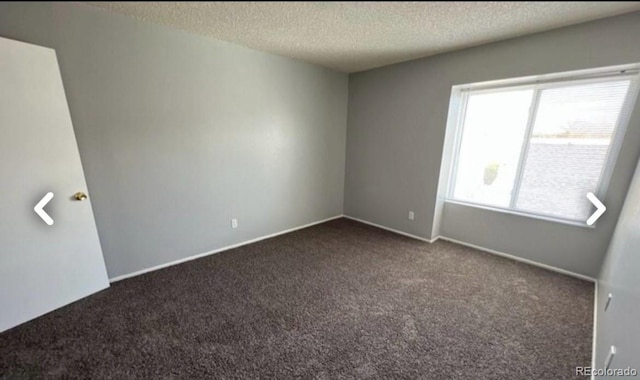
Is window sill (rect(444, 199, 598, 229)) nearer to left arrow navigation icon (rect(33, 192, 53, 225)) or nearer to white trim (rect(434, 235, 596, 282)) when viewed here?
white trim (rect(434, 235, 596, 282))

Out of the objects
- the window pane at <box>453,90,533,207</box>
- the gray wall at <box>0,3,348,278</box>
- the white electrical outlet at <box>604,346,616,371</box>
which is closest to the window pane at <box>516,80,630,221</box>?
the window pane at <box>453,90,533,207</box>

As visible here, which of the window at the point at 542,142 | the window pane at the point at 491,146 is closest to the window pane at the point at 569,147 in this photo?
the window at the point at 542,142

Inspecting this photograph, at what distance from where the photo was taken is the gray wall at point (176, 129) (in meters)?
2.11

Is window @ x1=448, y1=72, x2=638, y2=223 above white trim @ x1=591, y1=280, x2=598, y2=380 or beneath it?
above

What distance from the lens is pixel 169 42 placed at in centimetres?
243

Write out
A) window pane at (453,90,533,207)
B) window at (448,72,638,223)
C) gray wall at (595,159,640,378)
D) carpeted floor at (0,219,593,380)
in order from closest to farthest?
1. gray wall at (595,159,640,378)
2. carpeted floor at (0,219,593,380)
3. window at (448,72,638,223)
4. window pane at (453,90,533,207)

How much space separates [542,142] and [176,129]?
3.81 m

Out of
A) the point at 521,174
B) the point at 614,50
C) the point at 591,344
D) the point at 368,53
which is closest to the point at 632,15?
the point at 614,50

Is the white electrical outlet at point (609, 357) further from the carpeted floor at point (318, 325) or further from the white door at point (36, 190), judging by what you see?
the white door at point (36, 190)

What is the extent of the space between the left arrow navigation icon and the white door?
20mm

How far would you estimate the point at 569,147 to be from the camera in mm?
2629

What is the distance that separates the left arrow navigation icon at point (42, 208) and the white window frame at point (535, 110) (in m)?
Result: 3.90

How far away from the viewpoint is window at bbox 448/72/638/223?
242cm

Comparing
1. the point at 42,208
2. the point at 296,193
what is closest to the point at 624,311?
the point at 296,193
